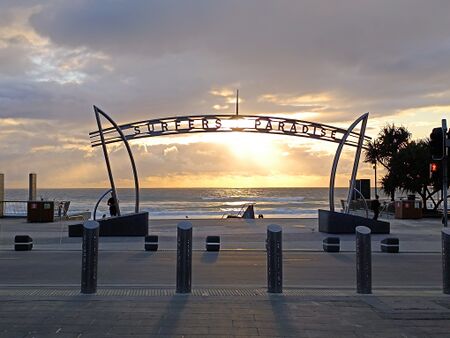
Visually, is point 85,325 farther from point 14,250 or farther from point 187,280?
point 14,250

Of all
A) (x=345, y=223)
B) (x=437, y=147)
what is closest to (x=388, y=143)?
(x=345, y=223)

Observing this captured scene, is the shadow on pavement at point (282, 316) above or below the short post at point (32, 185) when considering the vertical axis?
below

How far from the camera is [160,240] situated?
65.8ft

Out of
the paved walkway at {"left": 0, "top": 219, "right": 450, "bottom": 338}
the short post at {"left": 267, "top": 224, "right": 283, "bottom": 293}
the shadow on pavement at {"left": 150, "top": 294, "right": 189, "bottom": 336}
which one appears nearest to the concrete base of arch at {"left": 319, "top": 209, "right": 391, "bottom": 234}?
the paved walkway at {"left": 0, "top": 219, "right": 450, "bottom": 338}

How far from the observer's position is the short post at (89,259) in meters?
8.66

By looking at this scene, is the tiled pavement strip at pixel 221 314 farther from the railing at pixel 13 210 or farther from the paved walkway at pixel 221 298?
the railing at pixel 13 210

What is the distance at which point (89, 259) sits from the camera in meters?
8.72

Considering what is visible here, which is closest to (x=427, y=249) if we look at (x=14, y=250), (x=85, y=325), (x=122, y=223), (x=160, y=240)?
(x=160, y=240)

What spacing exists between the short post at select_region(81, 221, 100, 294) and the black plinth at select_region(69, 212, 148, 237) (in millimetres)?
12661

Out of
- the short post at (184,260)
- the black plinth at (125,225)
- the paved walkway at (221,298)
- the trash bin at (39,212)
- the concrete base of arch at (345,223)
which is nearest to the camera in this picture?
the paved walkway at (221,298)

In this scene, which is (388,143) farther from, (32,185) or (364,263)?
(364,263)

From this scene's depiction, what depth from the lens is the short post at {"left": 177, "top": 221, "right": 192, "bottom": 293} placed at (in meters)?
8.84

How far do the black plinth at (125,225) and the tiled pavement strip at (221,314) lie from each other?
41.0 ft

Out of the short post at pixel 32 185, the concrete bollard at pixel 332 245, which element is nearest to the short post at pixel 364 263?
the concrete bollard at pixel 332 245
